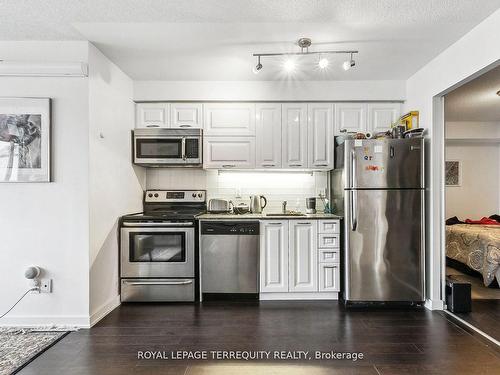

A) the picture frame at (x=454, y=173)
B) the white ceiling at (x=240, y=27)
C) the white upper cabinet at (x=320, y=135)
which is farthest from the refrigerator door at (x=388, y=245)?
the picture frame at (x=454, y=173)

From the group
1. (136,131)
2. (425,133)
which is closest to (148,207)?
(136,131)

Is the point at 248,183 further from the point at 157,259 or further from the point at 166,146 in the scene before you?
the point at 157,259

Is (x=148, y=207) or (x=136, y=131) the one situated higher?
(x=136, y=131)

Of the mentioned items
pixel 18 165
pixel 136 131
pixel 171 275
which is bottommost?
pixel 171 275

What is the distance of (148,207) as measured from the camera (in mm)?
3709

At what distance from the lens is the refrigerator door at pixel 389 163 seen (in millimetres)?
2896

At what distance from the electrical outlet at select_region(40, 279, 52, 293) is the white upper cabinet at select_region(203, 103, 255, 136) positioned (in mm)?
2119

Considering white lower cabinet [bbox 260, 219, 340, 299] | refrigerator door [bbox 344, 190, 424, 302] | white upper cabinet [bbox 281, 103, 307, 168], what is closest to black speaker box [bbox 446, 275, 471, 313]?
refrigerator door [bbox 344, 190, 424, 302]

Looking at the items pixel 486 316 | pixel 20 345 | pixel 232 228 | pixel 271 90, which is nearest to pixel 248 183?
pixel 232 228

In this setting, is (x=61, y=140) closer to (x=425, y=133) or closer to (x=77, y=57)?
(x=77, y=57)

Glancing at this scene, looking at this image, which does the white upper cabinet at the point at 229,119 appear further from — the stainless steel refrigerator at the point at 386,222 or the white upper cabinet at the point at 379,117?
the white upper cabinet at the point at 379,117

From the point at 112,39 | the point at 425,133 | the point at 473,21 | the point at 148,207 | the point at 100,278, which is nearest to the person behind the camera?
the point at 473,21

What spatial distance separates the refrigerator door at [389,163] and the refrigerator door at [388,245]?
0.08m

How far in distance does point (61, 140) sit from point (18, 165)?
41cm
